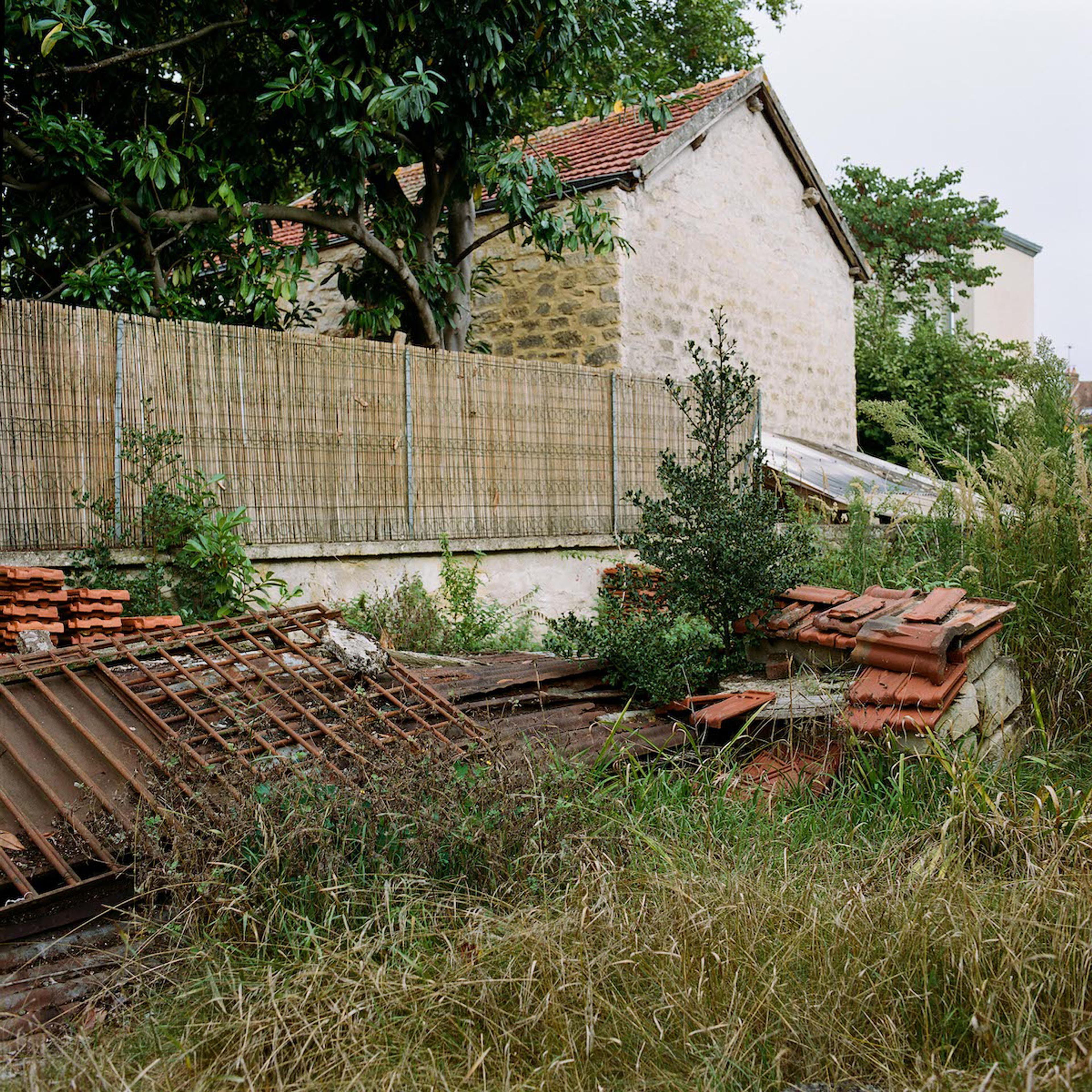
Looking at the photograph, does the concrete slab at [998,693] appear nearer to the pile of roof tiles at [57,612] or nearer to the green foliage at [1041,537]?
the green foliage at [1041,537]

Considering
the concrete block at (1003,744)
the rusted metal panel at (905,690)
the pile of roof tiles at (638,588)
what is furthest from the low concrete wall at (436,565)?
the concrete block at (1003,744)

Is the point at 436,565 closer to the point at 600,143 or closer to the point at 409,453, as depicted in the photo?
the point at 409,453

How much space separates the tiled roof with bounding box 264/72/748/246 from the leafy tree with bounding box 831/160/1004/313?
8.46 m

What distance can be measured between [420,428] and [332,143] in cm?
245

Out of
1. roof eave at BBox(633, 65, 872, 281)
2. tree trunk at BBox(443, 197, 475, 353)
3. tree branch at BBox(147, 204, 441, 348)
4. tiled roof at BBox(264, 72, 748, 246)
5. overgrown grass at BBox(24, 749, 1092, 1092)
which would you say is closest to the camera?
overgrown grass at BBox(24, 749, 1092, 1092)

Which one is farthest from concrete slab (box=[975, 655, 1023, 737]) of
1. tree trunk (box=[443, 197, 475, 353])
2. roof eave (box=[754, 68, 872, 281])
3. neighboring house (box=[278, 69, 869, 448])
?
roof eave (box=[754, 68, 872, 281])

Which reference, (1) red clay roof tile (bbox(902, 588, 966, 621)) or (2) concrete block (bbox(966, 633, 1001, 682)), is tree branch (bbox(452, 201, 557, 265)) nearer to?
(1) red clay roof tile (bbox(902, 588, 966, 621))

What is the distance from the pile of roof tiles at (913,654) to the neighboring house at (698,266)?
235 inches

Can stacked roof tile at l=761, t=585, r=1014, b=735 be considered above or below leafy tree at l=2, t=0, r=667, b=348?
below

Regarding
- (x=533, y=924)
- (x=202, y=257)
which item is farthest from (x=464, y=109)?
(x=533, y=924)

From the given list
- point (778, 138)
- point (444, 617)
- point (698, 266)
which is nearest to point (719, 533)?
point (444, 617)

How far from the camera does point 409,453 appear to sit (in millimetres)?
8039

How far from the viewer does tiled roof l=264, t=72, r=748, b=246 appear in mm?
11781

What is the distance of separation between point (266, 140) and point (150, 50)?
1543 millimetres
